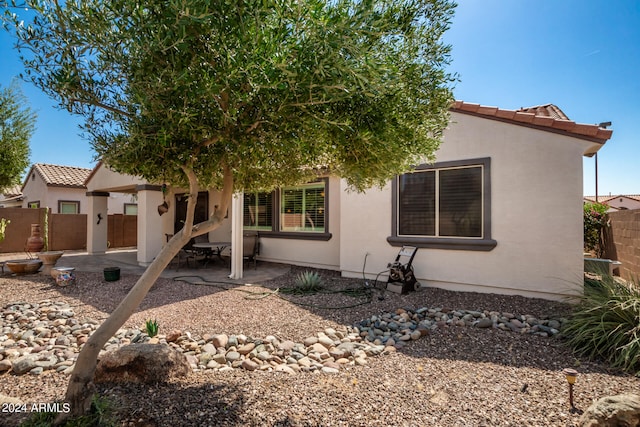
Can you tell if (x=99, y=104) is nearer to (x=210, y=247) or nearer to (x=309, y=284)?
(x=309, y=284)

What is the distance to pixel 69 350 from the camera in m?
4.37

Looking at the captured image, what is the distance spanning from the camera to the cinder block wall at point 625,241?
7.12 metres

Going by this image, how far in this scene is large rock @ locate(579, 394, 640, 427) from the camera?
7.68 ft

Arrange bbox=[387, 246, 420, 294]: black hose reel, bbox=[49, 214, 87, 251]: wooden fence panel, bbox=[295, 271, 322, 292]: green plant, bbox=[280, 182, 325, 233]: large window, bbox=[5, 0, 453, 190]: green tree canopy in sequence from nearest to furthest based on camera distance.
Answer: bbox=[5, 0, 453, 190]: green tree canopy
bbox=[387, 246, 420, 294]: black hose reel
bbox=[295, 271, 322, 292]: green plant
bbox=[280, 182, 325, 233]: large window
bbox=[49, 214, 87, 251]: wooden fence panel

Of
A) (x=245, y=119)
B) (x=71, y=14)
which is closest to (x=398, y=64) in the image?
(x=245, y=119)

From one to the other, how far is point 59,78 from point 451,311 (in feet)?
20.4

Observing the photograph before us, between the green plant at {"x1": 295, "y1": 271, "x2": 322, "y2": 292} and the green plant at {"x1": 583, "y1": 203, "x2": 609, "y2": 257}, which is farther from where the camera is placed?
the green plant at {"x1": 583, "y1": 203, "x2": 609, "y2": 257}

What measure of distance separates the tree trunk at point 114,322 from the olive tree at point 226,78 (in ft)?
0.03

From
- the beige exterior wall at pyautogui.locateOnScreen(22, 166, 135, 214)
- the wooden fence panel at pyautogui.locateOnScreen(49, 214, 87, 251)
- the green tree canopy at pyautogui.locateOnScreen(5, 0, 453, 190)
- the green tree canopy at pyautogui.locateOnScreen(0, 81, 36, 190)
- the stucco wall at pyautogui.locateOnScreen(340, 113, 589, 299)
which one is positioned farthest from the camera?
the beige exterior wall at pyautogui.locateOnScreen(22, 166, 135, 214)

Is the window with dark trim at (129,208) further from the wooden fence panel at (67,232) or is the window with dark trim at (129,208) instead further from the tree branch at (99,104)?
the tree branch at (99,104)

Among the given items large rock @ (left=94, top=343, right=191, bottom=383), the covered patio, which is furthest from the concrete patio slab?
large rock @ (left=94, top=343, right=191, bottom=383)

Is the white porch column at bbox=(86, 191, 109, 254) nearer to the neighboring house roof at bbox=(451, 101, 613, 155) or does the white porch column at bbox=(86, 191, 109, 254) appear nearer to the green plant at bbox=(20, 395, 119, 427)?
the green plant at bbox=(20, 395, 119, 427)

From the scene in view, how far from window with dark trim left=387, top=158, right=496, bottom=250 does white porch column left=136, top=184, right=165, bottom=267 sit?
8.29 meters

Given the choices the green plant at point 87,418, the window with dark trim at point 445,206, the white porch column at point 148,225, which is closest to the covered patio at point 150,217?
the white porch column at point 148,225
